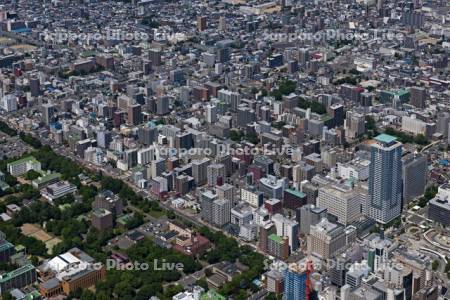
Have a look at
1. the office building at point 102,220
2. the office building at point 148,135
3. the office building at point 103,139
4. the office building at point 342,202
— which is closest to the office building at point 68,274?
the office building at point 102,220

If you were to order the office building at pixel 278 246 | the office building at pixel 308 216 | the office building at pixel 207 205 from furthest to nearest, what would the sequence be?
the office building at pixel 207 205, the office building at pixel 308 216, the office building at pixel 278 246

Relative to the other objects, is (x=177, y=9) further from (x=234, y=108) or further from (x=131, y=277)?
(x=131, y=277)

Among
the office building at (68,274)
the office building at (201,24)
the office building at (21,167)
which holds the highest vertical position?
the office building at (201,24)

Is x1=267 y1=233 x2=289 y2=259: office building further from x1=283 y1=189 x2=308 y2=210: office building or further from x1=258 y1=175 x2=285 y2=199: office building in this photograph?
x1=258 y1=175 x2=285 y2=199: office building

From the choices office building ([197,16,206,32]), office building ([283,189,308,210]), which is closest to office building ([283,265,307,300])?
office building ([283,189,308,210])

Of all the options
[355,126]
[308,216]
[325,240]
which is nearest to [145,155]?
[308,216]

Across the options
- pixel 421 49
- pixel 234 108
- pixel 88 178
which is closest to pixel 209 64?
pixel 234 108

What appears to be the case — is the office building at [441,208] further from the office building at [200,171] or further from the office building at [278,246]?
the office building at [200,171]

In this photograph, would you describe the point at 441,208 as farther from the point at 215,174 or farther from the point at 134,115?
the point at 134,115
